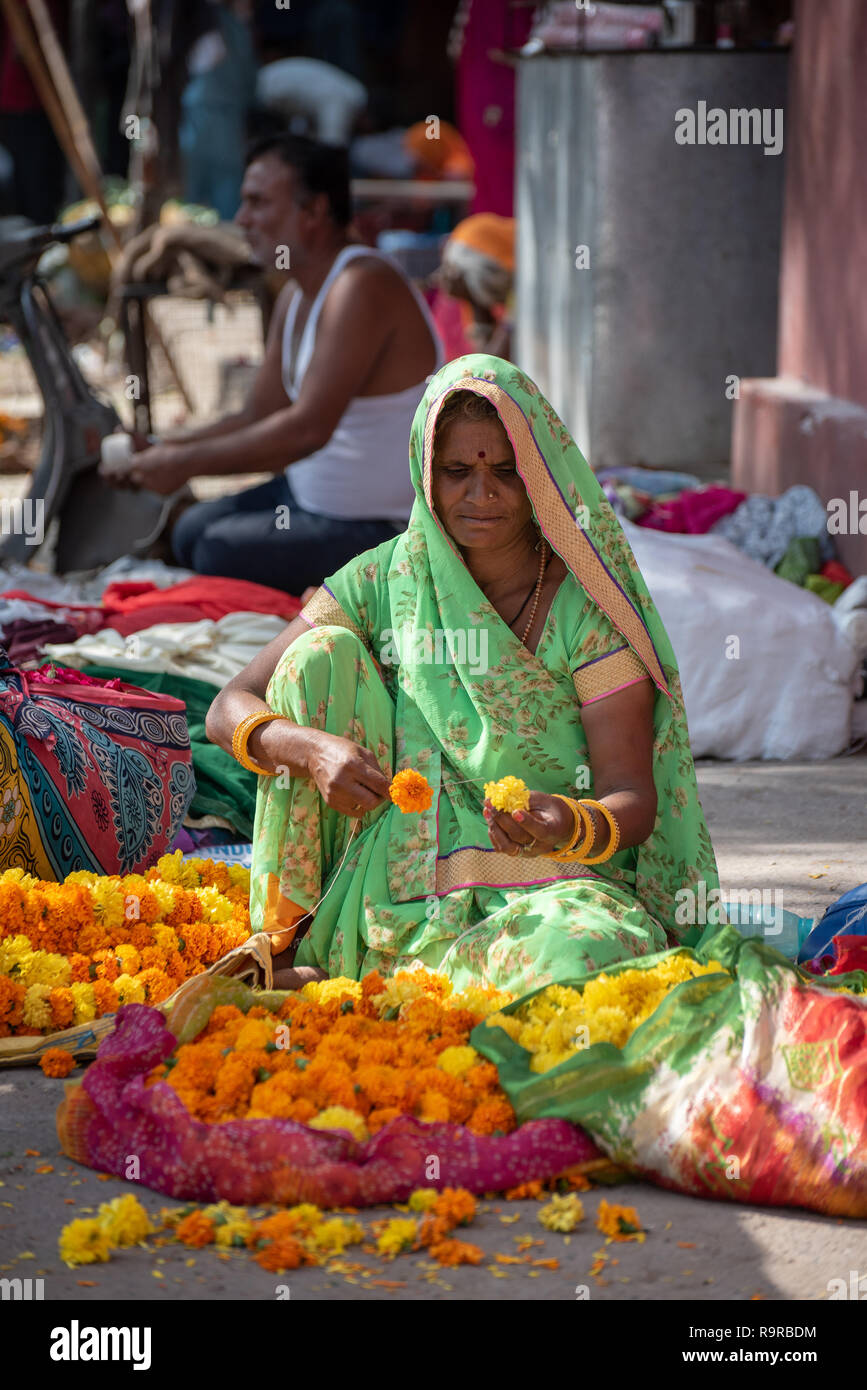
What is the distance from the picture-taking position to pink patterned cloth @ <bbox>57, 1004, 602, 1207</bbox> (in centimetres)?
245

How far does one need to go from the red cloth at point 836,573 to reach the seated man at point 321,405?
1.49 meters

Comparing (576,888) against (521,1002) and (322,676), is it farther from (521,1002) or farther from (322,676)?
(322,676)

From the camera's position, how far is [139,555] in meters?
6.83

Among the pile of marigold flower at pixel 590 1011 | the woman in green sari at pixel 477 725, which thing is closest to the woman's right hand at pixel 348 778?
Answer: the woman in green sari at pixel 477 725

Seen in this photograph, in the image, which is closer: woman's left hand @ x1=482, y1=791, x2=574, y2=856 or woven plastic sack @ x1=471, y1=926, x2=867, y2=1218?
woven plastic sack @ x1=471, y1=926, x2=867, y2=1218

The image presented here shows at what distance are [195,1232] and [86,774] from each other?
1.44m

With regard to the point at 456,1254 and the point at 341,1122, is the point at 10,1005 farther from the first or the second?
the point at 456,1254

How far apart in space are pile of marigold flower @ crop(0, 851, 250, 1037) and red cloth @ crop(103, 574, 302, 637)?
1.71 metres

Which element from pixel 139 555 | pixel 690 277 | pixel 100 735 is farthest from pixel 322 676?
pixel 690 277

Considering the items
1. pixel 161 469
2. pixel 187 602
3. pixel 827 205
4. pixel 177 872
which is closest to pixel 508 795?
pixel 177 872

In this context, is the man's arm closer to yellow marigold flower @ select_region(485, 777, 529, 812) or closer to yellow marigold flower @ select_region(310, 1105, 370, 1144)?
yellow marigold flower @ select_region(485, 777, 529, 812)

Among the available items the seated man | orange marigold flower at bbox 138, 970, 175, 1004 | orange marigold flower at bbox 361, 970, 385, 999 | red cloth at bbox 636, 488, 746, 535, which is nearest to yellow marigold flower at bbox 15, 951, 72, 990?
orange marigold flower at bbox 138, 970, 175, 1004

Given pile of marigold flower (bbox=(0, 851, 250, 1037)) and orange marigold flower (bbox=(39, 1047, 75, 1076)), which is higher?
pile of marigold flower (bbox=(0, 851, 250, 1037))

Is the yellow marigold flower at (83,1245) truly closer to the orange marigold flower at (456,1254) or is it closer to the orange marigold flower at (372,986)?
the orange marigold flower at (456,1254)
